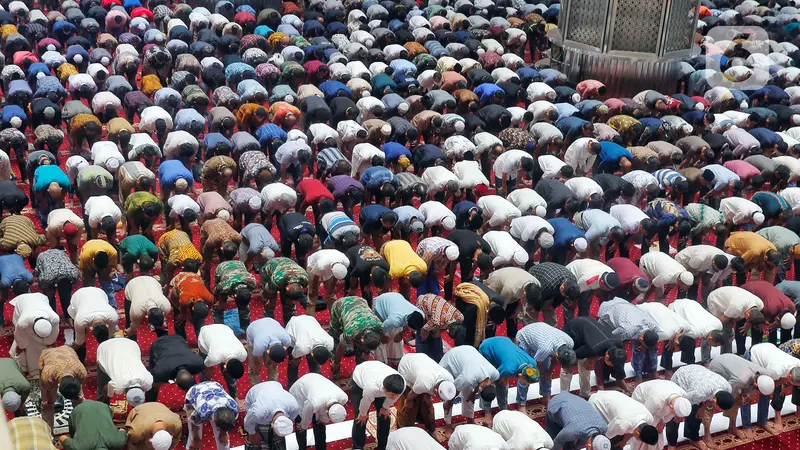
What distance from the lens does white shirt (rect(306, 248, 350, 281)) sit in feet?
30.0

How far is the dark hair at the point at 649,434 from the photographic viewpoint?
720 cm

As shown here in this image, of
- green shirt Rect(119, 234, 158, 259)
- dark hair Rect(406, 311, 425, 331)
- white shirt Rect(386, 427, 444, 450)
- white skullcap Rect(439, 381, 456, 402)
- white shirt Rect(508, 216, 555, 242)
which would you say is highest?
white shirt Rect(508, 216, 555, 242)

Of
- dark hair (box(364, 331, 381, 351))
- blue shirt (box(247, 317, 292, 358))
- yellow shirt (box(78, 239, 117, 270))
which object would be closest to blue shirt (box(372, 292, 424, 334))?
dark hair (box(364, 331, 381, 351))

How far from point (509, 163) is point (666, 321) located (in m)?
3.91

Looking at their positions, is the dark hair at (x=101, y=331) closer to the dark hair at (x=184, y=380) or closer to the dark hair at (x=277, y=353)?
the dark hair at (x=184, y=380)

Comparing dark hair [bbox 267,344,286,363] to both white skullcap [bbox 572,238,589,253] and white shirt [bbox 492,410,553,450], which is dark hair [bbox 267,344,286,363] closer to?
white shirt [bbox 492,410,553,450]

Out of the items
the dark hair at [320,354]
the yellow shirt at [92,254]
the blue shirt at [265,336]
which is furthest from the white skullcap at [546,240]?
the yellow shirt at [92,254]

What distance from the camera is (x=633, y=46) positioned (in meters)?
15.8

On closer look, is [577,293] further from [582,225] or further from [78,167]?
[78,167]

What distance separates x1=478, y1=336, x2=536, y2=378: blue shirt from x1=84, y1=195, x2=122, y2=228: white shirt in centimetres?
443

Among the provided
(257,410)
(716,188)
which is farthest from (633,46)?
(257,410)

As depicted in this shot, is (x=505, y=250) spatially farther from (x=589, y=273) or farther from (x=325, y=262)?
(x=325, y=262)

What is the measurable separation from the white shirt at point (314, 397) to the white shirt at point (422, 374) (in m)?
0.62

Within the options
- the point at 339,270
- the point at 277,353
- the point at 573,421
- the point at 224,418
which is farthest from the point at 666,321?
the point at 224,418
